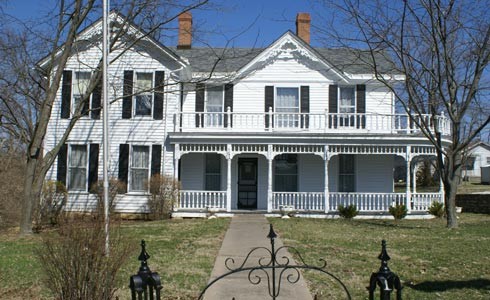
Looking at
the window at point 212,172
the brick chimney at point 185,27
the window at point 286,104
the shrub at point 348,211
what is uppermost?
the brick chimney at point 185,27

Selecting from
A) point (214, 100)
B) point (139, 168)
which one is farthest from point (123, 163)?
point (214, 100)

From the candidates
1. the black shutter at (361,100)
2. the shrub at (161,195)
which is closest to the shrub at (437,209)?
the black shutter at (361,100)

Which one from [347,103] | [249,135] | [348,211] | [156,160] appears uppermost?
[347,103]

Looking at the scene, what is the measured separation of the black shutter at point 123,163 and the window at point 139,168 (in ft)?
0.74

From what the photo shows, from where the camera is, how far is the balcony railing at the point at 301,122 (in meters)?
19.7

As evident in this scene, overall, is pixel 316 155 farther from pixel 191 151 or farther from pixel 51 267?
pixel 51 267

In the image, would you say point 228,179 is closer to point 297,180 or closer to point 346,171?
point 297,180

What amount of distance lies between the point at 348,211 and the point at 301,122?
14.8 ft

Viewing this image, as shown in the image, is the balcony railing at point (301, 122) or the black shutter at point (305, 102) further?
the black shutter at point (305, 102)

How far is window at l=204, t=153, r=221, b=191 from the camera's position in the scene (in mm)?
20891

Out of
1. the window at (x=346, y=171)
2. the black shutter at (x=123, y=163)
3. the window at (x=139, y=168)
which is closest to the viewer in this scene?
the black shutter at (x=123, y=163)

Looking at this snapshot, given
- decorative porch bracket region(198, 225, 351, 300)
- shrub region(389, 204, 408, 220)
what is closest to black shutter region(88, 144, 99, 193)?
decorative porch bracket region(198, 225, 351, 300)

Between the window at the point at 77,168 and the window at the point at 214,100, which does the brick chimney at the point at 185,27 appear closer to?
the window at the point at 214,100

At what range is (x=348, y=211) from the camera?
19031mm
